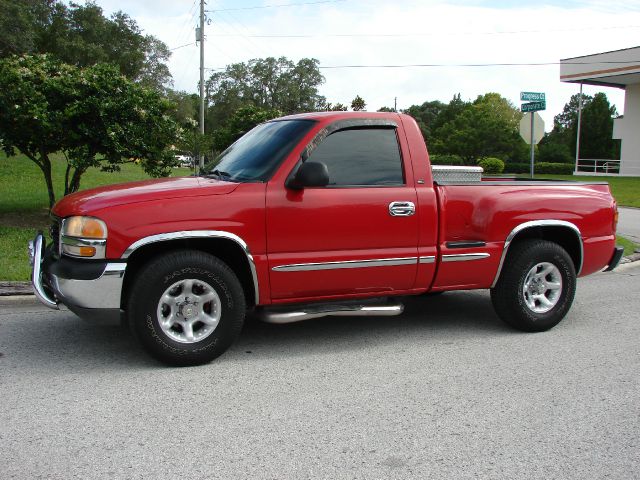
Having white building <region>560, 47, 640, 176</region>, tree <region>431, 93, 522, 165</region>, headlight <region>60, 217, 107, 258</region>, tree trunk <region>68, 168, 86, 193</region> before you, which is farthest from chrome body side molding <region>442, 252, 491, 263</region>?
tree <region>431, 93, 522, 165</region>

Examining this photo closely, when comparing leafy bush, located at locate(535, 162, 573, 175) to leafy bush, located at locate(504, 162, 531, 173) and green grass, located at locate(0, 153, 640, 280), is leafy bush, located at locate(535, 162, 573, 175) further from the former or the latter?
green grass, located at locate(0, 153, 640, 280)

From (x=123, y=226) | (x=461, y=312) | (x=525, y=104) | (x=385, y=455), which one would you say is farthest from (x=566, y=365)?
(x=525, y=104)

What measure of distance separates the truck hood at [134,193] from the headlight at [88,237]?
7cm

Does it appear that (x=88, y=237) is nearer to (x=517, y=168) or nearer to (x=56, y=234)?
(x=56, y=234)

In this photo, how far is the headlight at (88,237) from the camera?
4.46 metres

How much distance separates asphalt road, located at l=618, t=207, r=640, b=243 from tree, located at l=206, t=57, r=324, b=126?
5280cm

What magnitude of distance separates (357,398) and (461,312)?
2.79 meters

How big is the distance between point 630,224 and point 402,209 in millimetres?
12351

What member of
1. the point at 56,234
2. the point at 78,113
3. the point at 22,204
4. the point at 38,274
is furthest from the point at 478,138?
the point at 38,274

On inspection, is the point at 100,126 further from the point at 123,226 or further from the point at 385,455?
the point at 385,455

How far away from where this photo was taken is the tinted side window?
17.1ft

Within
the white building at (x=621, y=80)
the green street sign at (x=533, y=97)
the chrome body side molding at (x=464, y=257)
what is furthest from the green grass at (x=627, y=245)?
the white building at (x=621, y=80)

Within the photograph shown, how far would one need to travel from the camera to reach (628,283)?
8508mm

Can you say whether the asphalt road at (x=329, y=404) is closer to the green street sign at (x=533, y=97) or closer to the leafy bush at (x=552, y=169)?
the green street sign at (x=533, y=97)
